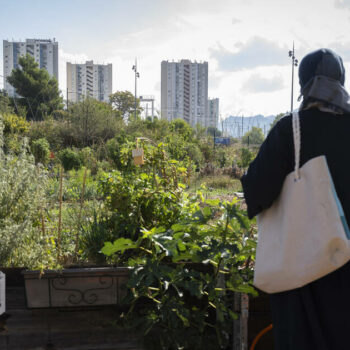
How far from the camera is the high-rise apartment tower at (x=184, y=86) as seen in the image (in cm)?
7931

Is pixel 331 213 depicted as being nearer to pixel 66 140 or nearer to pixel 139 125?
pixel 139 125

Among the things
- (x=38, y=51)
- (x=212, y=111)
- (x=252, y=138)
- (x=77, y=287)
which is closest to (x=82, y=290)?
(x=77, y=287)

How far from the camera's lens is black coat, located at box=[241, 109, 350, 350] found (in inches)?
51.5

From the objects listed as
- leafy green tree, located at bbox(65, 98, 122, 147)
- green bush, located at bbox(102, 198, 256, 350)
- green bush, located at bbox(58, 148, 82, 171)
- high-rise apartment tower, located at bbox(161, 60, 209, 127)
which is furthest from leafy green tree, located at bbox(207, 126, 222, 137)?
high-rise apartment tower, located at bbox(161, 60, 209, 127)

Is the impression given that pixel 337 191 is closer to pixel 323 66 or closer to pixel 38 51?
pixel 323 66

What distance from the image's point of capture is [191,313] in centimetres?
202

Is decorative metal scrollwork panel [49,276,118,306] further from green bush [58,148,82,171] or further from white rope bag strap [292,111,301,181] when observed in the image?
green bush [58,148,82,171]

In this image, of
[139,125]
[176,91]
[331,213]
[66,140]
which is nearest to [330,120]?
[331,213]

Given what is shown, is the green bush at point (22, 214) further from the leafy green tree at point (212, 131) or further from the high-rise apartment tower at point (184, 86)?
the high-rise apartment tower at point (184, 86)

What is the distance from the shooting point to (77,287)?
6.68 ft

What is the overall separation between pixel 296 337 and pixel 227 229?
2.30ft

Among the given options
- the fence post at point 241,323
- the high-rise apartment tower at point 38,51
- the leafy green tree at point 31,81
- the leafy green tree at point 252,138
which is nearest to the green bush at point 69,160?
the fence post at point 241,323

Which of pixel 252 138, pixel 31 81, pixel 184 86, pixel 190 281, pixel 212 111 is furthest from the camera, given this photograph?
pixel 184 86

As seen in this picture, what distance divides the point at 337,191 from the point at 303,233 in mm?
183
